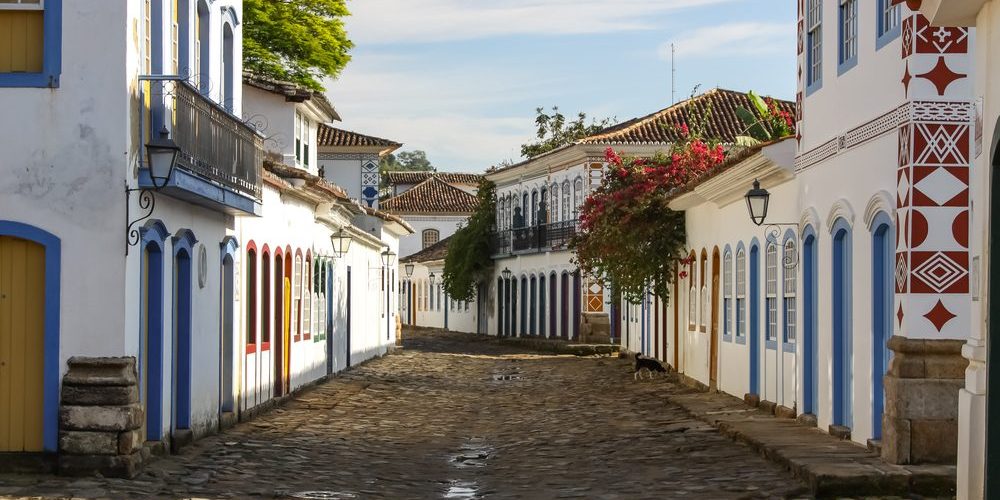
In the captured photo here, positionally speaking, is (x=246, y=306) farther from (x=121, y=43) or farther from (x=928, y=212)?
(x=928, y=212)

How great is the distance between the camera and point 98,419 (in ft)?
42.6

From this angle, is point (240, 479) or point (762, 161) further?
point (762, 161)

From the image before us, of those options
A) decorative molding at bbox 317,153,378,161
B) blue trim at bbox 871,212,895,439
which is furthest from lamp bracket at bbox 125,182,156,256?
decorative molding at bbox 317,153,378,161

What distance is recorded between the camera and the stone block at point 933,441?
12578 mm

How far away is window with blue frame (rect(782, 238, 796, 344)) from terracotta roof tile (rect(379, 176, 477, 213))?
6119cm

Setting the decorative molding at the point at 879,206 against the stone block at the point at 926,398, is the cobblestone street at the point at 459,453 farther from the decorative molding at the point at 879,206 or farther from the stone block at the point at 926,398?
the decorative molding at the point at 879,206

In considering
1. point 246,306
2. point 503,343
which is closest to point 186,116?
point 246,306

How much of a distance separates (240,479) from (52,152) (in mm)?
3360

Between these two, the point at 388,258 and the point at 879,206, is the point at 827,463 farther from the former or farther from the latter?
the point at 388,258

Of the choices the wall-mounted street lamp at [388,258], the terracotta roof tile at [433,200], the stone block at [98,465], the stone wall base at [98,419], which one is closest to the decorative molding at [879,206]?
the stone wall base at [98,419]

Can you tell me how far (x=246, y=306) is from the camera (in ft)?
64.4

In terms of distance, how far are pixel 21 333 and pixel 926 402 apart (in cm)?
787

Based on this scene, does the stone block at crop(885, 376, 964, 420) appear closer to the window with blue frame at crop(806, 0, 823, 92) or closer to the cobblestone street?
the cobblestone street

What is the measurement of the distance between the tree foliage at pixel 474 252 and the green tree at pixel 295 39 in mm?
19329
